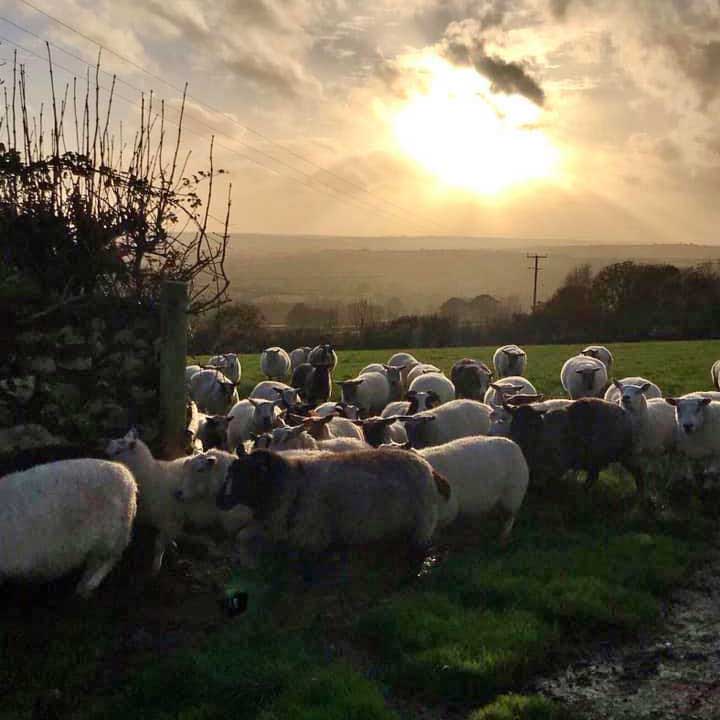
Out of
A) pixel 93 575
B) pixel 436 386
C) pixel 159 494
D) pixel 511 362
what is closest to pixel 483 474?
pixel 159 494

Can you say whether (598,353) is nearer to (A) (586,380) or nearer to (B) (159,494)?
(A) (586,380)

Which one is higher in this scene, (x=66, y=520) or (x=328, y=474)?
(x=328, y=474)

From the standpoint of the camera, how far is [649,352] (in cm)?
3803

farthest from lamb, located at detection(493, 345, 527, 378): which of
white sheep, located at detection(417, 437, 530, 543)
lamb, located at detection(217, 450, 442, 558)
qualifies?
lamb, located at detection(217, 450, 442, 558)

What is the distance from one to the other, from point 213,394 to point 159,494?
8.08 metres

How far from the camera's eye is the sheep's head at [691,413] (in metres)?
11.3

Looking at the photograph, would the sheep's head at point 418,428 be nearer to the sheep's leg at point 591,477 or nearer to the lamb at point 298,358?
the sheep's leg at point 591,477

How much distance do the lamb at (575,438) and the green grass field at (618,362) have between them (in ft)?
30.6

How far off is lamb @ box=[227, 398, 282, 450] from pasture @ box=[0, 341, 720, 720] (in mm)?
3468

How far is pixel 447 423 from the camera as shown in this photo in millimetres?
11578

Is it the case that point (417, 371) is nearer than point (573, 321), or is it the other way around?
point (417, 371)

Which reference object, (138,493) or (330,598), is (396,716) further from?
(138,493)

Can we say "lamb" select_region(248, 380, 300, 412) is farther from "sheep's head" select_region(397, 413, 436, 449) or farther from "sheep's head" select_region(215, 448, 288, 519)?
"sheep's head" select_region(215, 448, 288, 519)

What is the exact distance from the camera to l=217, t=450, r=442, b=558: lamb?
7.12 metres
